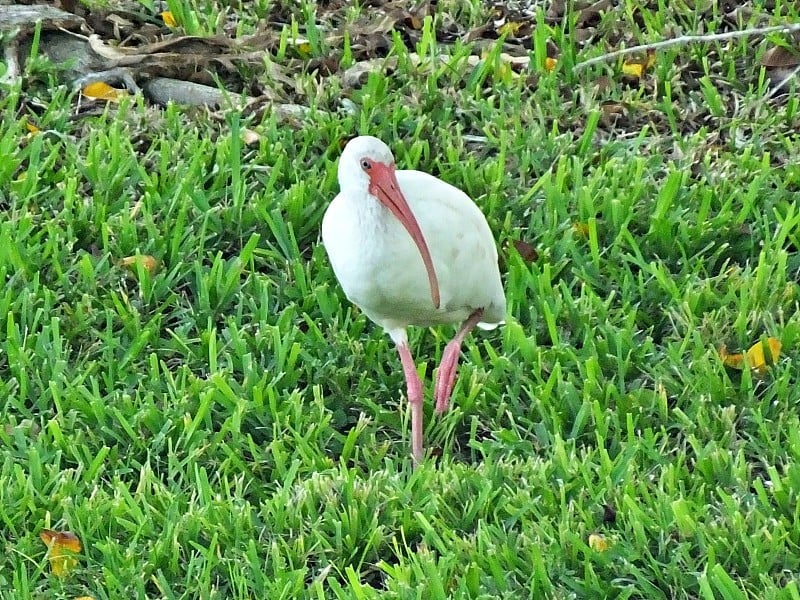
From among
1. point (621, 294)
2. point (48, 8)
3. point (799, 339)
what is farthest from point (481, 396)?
point (48, 8)

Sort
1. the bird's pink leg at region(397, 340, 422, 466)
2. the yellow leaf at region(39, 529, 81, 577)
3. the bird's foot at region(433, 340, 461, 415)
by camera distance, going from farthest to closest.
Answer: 1. the bird's foot at region(433, 340, 461, 415)
2. the bird's pink leg at region(397, 340, 422, 466)
3. the yellow leaf at region(39, 529, 81, 577)

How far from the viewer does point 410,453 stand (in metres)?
3.76

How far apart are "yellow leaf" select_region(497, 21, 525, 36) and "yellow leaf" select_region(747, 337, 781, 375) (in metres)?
2.31

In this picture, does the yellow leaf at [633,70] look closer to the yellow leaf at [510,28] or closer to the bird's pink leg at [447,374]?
the yellow leaf at [510,28]

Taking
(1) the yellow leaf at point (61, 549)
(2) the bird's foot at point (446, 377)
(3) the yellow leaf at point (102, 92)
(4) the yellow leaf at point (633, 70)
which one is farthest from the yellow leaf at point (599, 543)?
(3) the yellow leaf at point (102, 92)

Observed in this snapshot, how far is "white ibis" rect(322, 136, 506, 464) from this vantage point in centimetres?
338

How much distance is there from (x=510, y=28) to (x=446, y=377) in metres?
2.45

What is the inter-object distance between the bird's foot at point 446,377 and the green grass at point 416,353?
0.20ft

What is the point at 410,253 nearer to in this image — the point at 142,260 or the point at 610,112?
the point at 142,260

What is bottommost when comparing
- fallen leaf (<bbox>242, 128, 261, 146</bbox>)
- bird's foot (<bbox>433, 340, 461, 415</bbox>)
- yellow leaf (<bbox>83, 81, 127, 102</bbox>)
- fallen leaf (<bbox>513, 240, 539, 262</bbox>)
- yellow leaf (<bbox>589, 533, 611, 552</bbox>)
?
yellow leaf (<bbox>589, 533, 611, 552</bbox>)

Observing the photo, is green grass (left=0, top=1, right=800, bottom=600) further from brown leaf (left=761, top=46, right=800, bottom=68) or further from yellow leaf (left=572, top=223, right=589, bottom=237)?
brown leaf (left=761, top=46, right=800, bottom=68)

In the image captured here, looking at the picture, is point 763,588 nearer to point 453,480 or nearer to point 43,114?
point 453,480

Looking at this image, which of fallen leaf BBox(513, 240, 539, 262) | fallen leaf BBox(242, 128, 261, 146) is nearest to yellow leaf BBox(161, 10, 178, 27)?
fallen leaf BBox(242, 128, 261, 146)

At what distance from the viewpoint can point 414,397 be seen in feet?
12.2
